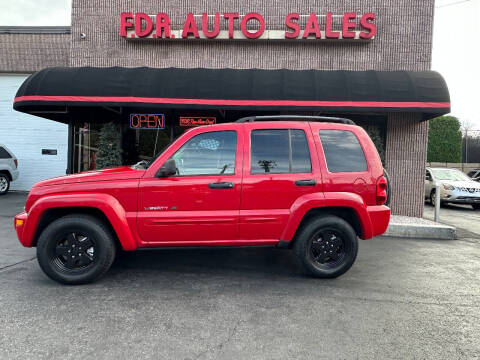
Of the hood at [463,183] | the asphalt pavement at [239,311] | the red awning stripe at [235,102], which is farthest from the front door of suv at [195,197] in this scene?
the hood at [463,183]

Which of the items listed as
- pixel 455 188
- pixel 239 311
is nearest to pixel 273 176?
pixel 239 311

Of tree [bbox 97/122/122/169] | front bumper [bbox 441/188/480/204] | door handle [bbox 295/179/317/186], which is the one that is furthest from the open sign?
front bumper [bbox 441/188/480/204]

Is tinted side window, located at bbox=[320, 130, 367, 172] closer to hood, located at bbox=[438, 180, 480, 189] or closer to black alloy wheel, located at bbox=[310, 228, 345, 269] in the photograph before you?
black alloy wheel, located at bbox=[310, 228, 345, 269]

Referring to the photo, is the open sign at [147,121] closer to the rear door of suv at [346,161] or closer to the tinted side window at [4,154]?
the tinted side window at [4,154]

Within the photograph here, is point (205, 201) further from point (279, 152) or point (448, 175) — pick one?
point (448, 175)

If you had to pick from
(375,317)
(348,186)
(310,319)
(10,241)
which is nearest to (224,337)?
(310,319)

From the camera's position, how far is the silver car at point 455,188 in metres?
11.7

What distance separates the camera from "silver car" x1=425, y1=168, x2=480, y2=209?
11.7 m

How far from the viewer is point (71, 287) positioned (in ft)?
11.9

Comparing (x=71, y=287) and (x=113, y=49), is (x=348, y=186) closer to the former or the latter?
(x=71, y=287)

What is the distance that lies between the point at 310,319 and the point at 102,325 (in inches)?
75.6

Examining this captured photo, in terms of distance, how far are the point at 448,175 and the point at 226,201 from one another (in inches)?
505

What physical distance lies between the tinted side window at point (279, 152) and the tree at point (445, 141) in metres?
33.1

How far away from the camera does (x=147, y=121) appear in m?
9.77
